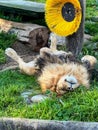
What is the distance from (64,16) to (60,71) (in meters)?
1.64

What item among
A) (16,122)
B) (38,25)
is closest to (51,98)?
(16,122)

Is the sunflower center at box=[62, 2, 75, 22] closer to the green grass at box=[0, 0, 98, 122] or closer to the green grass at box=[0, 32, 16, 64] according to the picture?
the green grass at box=[0, 0, 98, 122]

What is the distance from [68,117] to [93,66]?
143 centimetres

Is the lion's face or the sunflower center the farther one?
the sunflower center

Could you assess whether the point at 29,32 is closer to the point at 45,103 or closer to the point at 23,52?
the point at 23,52

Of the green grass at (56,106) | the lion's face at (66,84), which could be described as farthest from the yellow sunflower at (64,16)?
the lion's face at (66,84)

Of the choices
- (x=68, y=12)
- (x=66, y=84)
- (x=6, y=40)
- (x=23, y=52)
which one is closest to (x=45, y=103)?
(x=66, y=84)

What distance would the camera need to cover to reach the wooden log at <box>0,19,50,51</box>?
7562 mm

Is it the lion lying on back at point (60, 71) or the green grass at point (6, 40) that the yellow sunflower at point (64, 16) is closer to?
the lion lying on back at point (60, 71)

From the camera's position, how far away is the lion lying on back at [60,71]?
511 cm

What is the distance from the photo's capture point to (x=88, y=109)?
462 cm

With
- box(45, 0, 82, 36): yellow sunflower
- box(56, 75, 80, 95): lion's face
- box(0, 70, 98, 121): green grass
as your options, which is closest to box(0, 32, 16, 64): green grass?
box(45, 0, 82, 36): yellow sunflower

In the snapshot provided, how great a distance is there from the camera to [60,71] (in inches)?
209

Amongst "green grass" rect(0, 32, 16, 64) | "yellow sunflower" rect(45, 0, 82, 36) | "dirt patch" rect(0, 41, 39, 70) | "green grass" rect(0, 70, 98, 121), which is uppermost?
"yellow sunflower" rect(45, 0, 82, 36)
